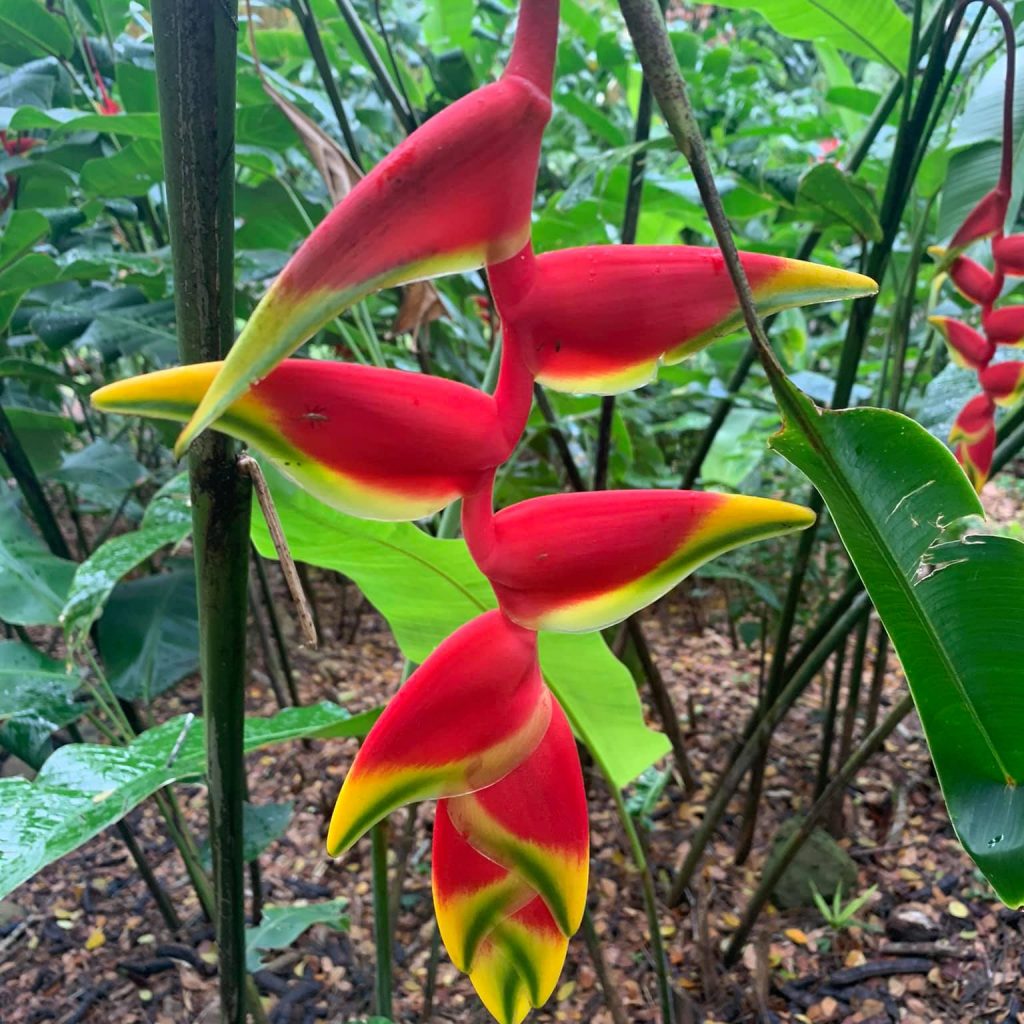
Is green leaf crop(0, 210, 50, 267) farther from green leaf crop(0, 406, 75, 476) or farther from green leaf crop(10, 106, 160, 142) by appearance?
green leaf crop(0, 406, 75, 476)

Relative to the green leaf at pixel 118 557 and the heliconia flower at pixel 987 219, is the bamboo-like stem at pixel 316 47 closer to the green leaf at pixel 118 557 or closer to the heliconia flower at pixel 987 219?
the green leaf at pixel 118 557

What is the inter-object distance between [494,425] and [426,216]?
68mm

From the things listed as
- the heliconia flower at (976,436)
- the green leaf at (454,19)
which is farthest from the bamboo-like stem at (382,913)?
the green leaf at (454,19)

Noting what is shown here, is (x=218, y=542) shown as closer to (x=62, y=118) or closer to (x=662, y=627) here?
(x=62, y=118)

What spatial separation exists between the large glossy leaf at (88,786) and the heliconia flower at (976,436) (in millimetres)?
512

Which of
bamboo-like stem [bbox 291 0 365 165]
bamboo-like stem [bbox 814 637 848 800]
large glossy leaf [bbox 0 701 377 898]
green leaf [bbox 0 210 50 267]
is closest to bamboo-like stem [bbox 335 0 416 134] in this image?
bamboo-like stem [bbox 291 0 365 165]


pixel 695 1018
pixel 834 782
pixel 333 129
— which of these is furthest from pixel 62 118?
pixel 695 1018

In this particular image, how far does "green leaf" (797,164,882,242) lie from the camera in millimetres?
622

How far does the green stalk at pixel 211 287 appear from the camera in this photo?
0.24 meters

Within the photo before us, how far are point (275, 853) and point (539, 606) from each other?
1.15 meters

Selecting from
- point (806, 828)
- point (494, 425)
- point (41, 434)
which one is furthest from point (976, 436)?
point (41, 434)

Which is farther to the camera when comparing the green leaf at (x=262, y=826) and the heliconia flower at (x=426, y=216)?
the green leaf at (x=262, y=826)

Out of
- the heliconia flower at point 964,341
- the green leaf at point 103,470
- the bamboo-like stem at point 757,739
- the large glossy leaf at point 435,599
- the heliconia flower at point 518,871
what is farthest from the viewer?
the green leaf at point 103,470

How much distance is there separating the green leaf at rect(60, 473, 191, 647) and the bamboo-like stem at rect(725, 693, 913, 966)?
2.07 feet
